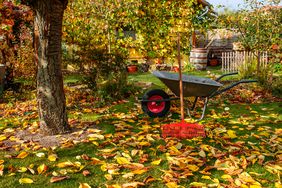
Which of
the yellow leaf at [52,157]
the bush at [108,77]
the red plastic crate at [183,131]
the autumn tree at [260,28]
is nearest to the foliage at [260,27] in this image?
the autumn tree at [260,28]

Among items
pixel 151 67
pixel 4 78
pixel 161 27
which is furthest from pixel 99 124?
pixel 151 67

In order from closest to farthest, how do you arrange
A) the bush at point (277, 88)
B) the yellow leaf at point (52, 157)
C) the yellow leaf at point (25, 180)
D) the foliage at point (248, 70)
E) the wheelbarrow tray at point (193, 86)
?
the yellow leaf at point (25, 180), the yellow leaf at point (52, 157), the wheelbarrow tray at point (193, 86), the bush at point (277, 88), the foliage at point (248, 70)

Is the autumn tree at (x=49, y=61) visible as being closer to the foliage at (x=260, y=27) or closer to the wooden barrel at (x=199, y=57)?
→ the foliage at (x=260, y=27)

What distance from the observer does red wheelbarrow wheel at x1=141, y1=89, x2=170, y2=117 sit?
540 cm

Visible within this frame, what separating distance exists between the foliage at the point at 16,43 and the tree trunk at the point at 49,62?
4.31 meters

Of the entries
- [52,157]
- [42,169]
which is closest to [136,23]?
[52,157]

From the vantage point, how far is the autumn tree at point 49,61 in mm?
4078

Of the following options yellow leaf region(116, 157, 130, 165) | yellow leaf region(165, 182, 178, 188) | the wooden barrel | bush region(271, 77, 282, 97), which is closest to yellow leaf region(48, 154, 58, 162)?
yellow leaf region(116, 157, 130, 165)

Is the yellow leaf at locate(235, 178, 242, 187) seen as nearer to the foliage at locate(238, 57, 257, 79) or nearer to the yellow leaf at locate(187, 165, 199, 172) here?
the yellow leaf at locate(187, 165, 199, 172)

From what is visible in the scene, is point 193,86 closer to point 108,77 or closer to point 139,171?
point 139,171

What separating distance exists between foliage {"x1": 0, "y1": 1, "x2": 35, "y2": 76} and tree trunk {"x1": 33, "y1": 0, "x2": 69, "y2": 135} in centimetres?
431

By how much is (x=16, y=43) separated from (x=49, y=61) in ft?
17.6

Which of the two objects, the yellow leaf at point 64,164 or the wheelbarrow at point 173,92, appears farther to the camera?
the wheelbarrow at point 173,92

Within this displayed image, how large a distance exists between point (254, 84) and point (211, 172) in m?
5.30
